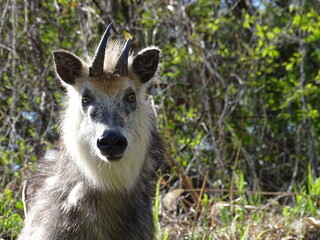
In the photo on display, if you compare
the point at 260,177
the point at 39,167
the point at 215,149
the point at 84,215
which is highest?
the point at 39,167

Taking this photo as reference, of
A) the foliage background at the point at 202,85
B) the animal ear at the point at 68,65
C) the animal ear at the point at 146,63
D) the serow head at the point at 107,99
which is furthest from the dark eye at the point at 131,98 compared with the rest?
the foliage background at the point at 202,85

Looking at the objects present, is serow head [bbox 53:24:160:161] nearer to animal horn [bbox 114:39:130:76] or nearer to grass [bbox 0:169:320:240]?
animal horn [bbox 114:39:130:76]

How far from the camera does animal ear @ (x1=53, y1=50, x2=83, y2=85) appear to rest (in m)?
4.65

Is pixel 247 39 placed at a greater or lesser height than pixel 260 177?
greater

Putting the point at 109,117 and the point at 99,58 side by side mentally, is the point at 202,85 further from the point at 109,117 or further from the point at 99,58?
the point at 109,117

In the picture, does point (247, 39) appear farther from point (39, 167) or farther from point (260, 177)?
point (39, 167)

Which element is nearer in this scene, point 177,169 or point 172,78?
point 177,169

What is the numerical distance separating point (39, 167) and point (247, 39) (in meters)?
5.36

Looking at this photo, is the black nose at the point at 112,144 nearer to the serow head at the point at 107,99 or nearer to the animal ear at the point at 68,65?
the serow head at the point at 107,99

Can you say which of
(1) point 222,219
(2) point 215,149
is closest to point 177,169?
(2) point 215,149

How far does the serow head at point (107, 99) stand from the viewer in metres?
4.20

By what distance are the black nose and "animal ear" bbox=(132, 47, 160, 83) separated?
0.82m

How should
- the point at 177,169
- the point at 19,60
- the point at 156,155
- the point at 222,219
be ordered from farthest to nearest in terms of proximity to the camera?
the point at 19,60 < the point at 177,169 < the point at 222,219 < the point at 156,155

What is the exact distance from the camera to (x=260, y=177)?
8797 mm
